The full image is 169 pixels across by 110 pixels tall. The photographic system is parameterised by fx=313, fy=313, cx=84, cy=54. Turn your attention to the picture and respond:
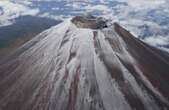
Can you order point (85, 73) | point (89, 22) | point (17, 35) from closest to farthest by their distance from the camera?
point (85, 73)
point (89, 22)
point (17, 35)

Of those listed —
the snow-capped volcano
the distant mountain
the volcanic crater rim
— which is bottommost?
the distant mountain

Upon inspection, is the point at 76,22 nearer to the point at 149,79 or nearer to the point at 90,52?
the point at 90,52

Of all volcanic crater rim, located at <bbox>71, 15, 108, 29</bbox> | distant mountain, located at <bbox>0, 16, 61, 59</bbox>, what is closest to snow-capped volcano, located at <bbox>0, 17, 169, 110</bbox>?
volcanic crater rim, located at <bbox>71, 15, 108, 29</bbox>

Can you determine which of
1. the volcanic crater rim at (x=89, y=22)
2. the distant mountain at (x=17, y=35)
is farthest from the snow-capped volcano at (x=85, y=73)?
the distant mountain at (x=17, y=35)

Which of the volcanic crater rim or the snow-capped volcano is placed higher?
the volcanic crater rim

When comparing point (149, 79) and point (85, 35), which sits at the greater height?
point (85, 35)

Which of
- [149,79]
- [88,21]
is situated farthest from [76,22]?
[149,79]

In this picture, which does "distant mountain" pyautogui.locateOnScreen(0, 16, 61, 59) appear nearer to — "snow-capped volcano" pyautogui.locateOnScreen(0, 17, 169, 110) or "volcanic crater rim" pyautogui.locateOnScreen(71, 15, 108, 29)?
"volcanic crater rim" pyautogui.locateOnScreen(71, 15, 108, 29)

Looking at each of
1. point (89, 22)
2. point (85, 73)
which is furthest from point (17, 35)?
point (85, 73)

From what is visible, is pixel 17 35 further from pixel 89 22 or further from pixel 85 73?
pixel 85 73
